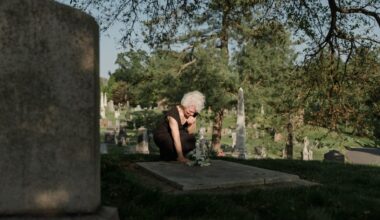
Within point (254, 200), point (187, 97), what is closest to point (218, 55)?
point (187, 97)

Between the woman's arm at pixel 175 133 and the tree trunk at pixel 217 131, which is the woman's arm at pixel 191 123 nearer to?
the woman's arm at pixel 175 133

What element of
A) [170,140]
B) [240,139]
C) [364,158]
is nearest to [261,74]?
[240,139]

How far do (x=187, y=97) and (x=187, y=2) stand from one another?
4.44 m

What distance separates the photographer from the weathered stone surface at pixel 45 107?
2.79m

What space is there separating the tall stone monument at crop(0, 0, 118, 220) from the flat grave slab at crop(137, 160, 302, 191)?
2.59 metres

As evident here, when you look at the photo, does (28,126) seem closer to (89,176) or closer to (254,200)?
(89,176)

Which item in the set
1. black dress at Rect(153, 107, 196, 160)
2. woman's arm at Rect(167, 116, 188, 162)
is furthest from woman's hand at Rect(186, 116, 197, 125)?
woman's arm at Rect(167, 116, 188, 162)

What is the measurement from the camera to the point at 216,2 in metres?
10.9

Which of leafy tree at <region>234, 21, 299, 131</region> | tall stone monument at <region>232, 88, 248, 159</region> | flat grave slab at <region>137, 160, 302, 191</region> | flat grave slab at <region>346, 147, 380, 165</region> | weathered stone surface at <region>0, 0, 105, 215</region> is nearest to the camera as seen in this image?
weathered stone surface at <region>0, 0, 105, 215</region>

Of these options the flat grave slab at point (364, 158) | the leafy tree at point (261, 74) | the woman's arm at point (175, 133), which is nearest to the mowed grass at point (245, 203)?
the woman's arm at point (175, 133)

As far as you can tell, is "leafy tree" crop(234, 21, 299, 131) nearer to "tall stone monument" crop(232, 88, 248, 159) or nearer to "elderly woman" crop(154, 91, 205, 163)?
"tall stone monument" crop(232, 88, 248, 159)

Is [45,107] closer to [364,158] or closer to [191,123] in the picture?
[191,123]

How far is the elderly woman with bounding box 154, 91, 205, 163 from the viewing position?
736cm

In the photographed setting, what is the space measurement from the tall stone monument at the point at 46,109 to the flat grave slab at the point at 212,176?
259 cm
